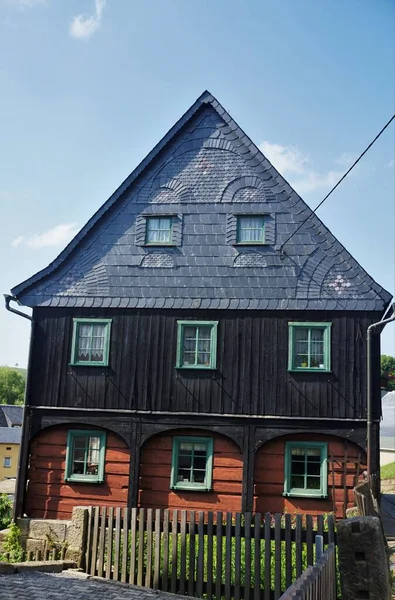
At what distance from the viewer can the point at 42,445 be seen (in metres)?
16.4

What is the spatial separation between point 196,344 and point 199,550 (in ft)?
24.4

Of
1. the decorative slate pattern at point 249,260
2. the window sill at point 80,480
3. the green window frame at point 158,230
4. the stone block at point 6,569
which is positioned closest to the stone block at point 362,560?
the stone block at point 6,569

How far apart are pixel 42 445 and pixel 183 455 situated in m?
3.82

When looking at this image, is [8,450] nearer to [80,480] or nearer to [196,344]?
[80,480]

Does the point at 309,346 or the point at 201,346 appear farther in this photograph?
the point at 201,346

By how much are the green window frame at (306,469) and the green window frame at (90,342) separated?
5408 mm

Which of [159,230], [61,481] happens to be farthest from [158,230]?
[61,481]

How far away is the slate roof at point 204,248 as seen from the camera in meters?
16.1

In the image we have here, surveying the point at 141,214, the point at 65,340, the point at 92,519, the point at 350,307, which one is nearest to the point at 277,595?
the point at 92,519

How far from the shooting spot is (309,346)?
1572cm

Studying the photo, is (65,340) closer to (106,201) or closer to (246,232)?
(106,201)

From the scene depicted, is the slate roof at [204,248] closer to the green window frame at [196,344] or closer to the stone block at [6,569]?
the green window frame at [196,344]

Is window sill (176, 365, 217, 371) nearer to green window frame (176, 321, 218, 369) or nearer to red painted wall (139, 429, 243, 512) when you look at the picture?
green window frame (176, 321, 218, 369)

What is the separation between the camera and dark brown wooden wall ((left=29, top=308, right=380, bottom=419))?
608 inches
